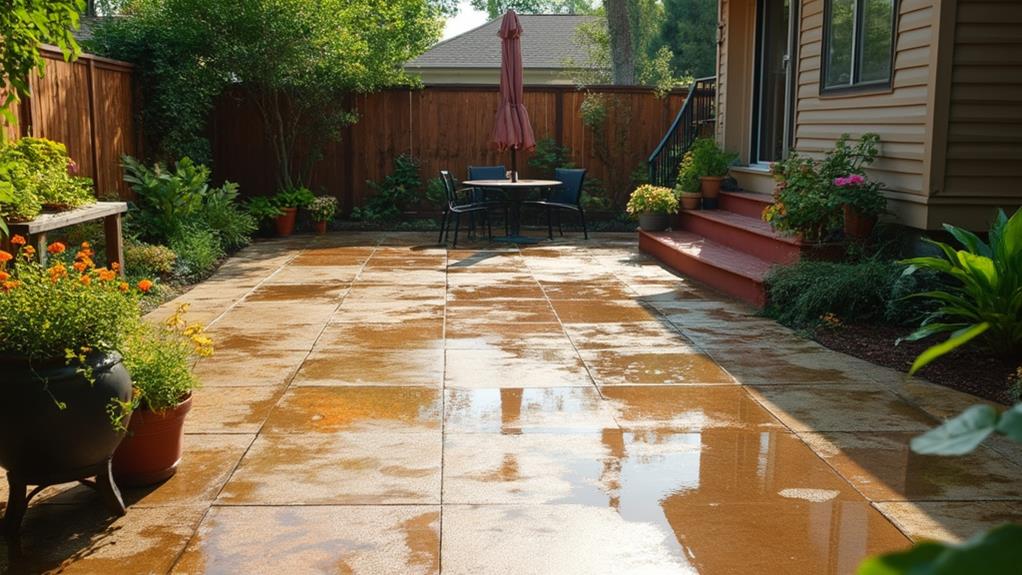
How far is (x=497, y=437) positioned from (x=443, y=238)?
8.27 m

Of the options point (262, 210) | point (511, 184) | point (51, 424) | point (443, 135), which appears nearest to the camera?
point (51, 424)

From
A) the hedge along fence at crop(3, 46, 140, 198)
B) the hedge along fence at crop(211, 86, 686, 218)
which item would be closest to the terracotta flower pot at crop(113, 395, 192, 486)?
the hedge along fence at crop(3, 46, 140, 198)

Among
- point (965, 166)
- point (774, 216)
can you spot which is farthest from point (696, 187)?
point (965, 166)

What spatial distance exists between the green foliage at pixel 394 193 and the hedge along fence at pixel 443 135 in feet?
0.68

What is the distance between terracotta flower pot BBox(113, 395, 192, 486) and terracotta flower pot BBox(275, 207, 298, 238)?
347 inches

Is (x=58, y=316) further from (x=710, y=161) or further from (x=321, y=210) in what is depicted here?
(x=321, y=210)

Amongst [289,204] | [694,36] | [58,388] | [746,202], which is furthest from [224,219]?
[694,36]

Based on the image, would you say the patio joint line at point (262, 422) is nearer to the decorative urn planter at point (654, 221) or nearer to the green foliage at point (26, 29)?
the green foliage at point (26, 29)

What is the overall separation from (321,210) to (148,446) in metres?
9.21

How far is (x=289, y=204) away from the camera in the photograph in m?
12.4

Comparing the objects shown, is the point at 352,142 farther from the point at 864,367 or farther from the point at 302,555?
the point at 302,555

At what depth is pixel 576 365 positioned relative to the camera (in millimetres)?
5633

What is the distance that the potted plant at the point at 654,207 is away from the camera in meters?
10.9

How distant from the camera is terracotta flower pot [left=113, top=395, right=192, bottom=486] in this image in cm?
355
